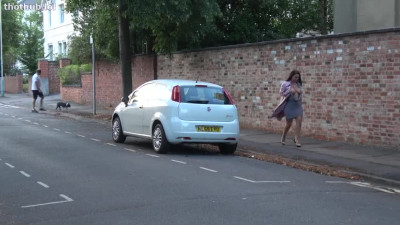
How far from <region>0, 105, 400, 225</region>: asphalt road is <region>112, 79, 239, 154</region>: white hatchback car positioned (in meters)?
0.38

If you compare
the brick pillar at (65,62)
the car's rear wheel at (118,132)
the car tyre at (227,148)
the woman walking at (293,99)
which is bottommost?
the car tyre at (227,148)

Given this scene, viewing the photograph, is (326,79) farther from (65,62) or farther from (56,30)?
(56,30)

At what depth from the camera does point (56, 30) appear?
159ft

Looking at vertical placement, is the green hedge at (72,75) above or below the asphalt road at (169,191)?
above

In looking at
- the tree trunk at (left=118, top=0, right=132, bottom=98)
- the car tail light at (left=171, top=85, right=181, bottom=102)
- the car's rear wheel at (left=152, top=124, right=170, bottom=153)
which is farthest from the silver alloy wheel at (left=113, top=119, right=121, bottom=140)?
the tree trunk at (left=118, top=0, right=132, bottom=98)

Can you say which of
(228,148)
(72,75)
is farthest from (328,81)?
(72,75)

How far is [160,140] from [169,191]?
3.75 metres

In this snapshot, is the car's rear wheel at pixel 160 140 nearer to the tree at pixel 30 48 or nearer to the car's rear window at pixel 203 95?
the car's rear window at pixel 203 95

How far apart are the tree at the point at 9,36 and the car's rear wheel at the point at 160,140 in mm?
42826

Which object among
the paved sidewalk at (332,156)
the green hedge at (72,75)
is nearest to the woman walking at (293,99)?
the paved sidewalk at (332,156)

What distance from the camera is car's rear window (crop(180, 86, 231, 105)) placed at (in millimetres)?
11219

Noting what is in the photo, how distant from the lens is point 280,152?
455 inches

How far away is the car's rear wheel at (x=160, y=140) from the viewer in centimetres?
1102

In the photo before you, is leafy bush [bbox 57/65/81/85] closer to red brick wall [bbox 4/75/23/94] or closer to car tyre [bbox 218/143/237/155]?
red brick wall [bbox 4/75/23/94]
